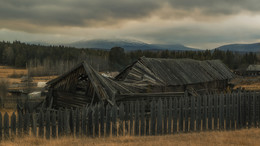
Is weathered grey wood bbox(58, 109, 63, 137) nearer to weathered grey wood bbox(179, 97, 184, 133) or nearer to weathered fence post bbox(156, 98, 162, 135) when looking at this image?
weathered fence post bbox(156, 98, 162, 135)

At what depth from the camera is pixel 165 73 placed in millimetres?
21859

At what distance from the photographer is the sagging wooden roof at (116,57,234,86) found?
68.0 ft

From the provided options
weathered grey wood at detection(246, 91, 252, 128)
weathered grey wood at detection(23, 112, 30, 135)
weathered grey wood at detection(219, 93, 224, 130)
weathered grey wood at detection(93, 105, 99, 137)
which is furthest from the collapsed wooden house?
weathered grey wood at detection(246, 91, 252, 128)

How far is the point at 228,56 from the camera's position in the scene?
129625 millimetres

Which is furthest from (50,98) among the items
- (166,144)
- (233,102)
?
(233,102)

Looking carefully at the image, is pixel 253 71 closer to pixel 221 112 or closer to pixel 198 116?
pixel 221 112

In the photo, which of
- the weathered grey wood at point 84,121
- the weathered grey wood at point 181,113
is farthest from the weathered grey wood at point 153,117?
the weathered grey wood at point 84,121

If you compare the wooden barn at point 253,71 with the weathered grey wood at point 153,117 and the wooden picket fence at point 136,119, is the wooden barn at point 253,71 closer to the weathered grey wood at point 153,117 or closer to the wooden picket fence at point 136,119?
the wooden picket fence at point 136,119

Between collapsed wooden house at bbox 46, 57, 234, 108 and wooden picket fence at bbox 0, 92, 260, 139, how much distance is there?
8.92ft

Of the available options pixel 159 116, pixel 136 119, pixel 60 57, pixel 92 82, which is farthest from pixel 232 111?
pixel 60 57

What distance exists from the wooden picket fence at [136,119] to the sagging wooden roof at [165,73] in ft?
27.5

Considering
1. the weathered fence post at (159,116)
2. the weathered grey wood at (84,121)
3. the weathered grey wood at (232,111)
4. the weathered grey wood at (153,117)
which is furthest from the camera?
the weathered grey wood at (232,111)

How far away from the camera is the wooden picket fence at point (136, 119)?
939cm

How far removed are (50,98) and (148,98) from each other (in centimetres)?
719
